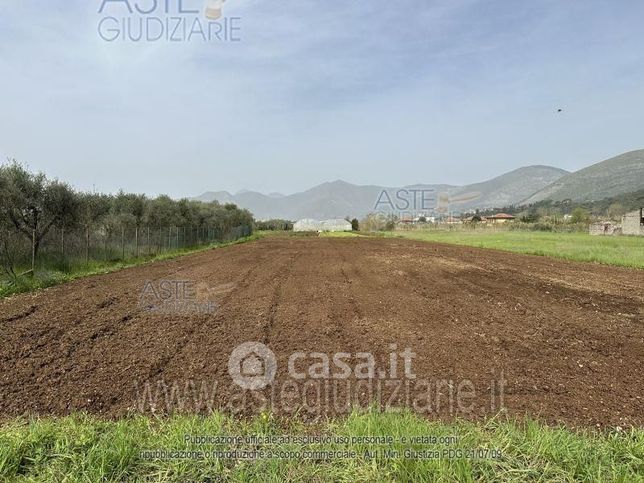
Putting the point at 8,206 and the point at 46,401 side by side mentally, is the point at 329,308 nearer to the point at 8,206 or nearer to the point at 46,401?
the point at 46,401

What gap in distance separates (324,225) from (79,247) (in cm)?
11626

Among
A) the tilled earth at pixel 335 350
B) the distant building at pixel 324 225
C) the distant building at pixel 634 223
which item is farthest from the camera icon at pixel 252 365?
the distant building at pixel 324 225

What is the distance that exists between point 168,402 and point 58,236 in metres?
13.9

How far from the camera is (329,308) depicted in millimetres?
8062

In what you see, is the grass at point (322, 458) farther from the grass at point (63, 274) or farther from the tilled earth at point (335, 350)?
the grass at point (63, 274)

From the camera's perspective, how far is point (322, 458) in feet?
8.55

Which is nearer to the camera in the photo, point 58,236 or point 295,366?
point 295,366

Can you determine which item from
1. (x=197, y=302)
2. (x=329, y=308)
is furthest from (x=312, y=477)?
(x=197, y=302)

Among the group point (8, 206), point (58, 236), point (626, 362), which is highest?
point (8, 206)

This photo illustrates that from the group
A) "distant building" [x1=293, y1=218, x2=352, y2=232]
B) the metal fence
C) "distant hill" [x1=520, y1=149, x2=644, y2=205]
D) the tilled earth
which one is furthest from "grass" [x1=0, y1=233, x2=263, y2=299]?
"distant hill" [x1=520, y1=149, x2=644, y2=205]

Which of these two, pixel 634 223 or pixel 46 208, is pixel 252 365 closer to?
pixel 46 208

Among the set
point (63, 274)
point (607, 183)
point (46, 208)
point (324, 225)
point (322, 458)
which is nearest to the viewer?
point (322, 458)

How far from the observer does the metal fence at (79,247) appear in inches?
488

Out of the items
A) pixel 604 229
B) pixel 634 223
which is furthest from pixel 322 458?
pixel 604 229
